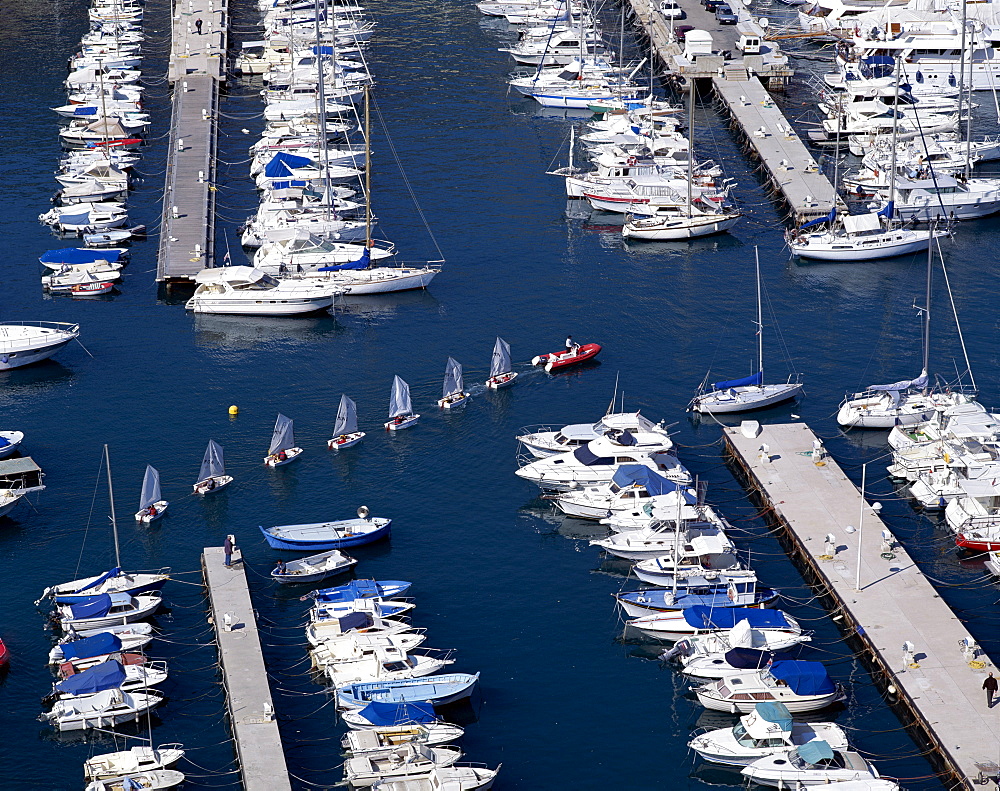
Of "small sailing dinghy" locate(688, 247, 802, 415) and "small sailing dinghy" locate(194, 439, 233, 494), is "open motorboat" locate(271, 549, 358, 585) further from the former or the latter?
"small sailing dinghy" locate(688, 247, 802, 415)

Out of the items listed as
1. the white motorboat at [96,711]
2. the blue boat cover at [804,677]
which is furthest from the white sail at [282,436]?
the blue boat cover at [804,677]

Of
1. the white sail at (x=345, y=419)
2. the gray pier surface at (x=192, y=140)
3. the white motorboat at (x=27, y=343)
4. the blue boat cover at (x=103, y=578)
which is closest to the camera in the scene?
the blue boat cover at (x=103, y=578)

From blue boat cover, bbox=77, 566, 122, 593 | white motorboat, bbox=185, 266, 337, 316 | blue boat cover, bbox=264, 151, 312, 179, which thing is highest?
blue boat cover, bbox=264, 151, 312, 179

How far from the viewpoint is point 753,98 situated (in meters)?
148

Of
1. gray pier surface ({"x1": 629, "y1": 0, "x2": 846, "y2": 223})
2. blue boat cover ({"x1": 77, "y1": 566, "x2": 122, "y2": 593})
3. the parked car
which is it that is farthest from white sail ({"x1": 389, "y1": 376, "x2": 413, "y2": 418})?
the parked car

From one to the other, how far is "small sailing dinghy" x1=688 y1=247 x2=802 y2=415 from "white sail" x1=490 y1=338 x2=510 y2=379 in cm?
1097

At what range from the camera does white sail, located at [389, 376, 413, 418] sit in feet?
314

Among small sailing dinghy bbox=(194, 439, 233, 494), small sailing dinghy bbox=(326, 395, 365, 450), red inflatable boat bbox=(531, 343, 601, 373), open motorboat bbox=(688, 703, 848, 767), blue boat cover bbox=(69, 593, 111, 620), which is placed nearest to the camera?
open motorboat bbox=(688, 703, 848, 767)

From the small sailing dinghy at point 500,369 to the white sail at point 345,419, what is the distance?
9.14 m

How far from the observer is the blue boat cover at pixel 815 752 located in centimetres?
6706

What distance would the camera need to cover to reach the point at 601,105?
14850 cm

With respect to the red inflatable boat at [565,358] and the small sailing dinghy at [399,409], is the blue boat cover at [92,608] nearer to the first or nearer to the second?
the small sailing dinghy at [399,409]

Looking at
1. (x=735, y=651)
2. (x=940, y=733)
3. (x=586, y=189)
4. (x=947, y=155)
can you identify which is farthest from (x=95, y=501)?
(x=947, y=155)

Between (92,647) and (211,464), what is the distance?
16.6 meters
